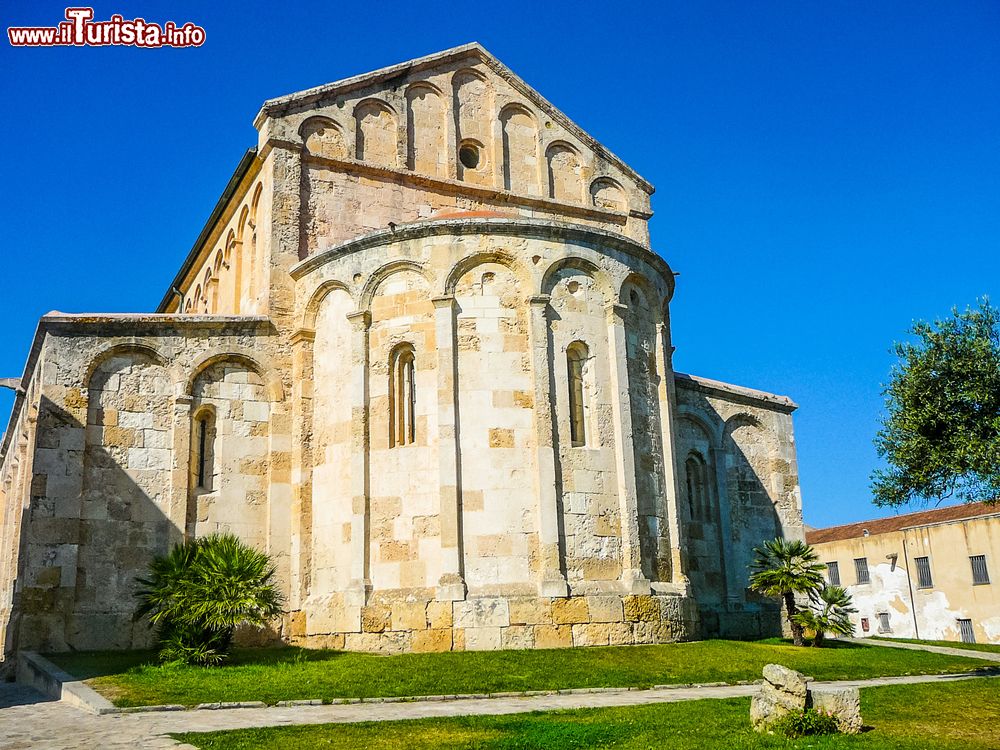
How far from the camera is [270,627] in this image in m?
19.0

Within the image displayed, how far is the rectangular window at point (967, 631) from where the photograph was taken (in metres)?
38.6

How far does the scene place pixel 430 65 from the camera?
24.3m

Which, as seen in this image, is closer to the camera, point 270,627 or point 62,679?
point 62,679

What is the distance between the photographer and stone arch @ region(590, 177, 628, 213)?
2595cm

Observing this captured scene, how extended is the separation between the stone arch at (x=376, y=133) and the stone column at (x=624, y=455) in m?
7.26

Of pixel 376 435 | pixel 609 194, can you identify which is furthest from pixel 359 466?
pixel 609 194

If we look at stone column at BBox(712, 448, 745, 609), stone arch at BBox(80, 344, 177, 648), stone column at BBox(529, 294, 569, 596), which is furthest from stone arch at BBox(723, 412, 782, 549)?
stone arch at BBox(80, 344, 177, 648)

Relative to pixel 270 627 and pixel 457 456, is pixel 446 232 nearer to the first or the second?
pixel 457 456

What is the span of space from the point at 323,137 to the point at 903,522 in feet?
114

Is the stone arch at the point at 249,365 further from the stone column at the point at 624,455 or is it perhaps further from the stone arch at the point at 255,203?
the stone column at the point at 624,455

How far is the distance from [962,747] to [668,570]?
9943 mm

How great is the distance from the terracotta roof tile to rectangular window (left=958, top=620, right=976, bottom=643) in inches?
159

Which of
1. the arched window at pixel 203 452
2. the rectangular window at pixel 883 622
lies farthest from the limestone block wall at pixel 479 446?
the rectangular window at pixel 883 622

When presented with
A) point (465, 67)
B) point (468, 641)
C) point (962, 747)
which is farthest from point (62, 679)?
point (465, 67)
